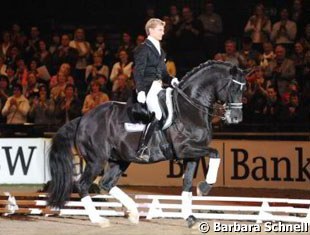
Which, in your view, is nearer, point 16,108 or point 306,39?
point 306,39

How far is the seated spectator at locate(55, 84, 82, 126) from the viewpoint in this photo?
18.3 m

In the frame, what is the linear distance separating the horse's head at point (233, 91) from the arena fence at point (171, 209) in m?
1.23

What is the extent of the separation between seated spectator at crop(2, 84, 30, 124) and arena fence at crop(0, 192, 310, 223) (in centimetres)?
512

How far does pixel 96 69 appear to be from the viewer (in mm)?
19688

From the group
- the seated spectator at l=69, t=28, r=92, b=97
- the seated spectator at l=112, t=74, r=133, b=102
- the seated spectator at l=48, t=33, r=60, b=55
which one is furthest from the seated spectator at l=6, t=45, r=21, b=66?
the seated spectator at l=112, t=74, r=133, b=102

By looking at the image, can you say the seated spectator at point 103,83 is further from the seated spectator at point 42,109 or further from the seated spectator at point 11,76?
the seated spectator at point 11,76

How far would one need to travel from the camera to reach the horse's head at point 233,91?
1145cm

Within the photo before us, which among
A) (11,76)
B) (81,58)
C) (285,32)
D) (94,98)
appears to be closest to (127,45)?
(81,58)

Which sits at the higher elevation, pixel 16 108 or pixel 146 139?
pixel 146 139

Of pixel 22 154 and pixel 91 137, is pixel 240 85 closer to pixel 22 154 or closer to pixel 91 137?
pixel 91 137

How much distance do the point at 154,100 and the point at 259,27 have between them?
8062mm

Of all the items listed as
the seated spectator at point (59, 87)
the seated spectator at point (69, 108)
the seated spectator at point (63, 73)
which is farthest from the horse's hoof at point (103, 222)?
the seated spectator at point (63, 73)

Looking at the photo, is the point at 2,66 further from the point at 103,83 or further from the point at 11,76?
the point at 103,83

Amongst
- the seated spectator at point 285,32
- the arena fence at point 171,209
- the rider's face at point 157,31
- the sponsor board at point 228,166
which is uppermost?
the rider's face at point 157,31
